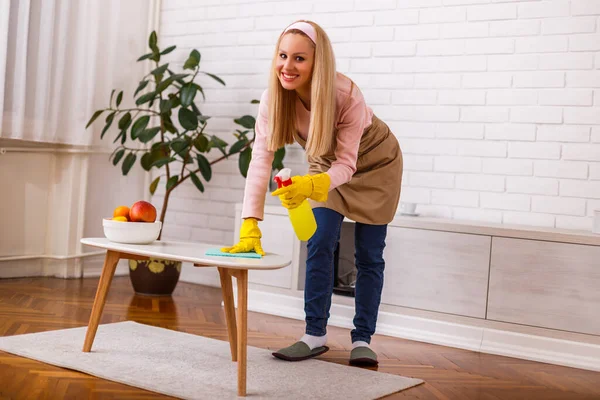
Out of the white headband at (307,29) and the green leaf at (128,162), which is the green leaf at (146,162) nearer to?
the green leaf at (128,162)

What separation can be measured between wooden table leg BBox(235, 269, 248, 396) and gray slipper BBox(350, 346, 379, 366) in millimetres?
745

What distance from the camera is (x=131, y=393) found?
7.56ft

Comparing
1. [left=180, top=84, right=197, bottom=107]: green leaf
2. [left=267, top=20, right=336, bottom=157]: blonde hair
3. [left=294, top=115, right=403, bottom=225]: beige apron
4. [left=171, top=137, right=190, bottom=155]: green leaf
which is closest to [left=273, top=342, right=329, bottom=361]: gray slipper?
[left=294, top=115, right=403, bottom=225]: beige apron

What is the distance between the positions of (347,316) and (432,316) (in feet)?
1.43

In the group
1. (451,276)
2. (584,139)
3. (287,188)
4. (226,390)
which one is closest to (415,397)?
(226,390)

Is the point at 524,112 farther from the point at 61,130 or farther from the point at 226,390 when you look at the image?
the point at 61,130

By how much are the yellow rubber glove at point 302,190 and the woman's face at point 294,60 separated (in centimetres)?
35

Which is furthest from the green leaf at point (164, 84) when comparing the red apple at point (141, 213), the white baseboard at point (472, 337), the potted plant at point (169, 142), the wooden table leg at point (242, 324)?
the wooden table leg at point (242, 324)

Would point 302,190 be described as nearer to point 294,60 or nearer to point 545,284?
point 294,60

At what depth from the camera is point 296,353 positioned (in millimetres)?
2896

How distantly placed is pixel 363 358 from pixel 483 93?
5.30 ft

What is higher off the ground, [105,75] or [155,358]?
[105,75]

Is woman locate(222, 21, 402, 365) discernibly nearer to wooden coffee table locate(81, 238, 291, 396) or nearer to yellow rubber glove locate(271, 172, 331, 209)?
yellow rubber glove locate(271, 172, 331, 209)

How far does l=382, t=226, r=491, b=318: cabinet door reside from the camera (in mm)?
3471
